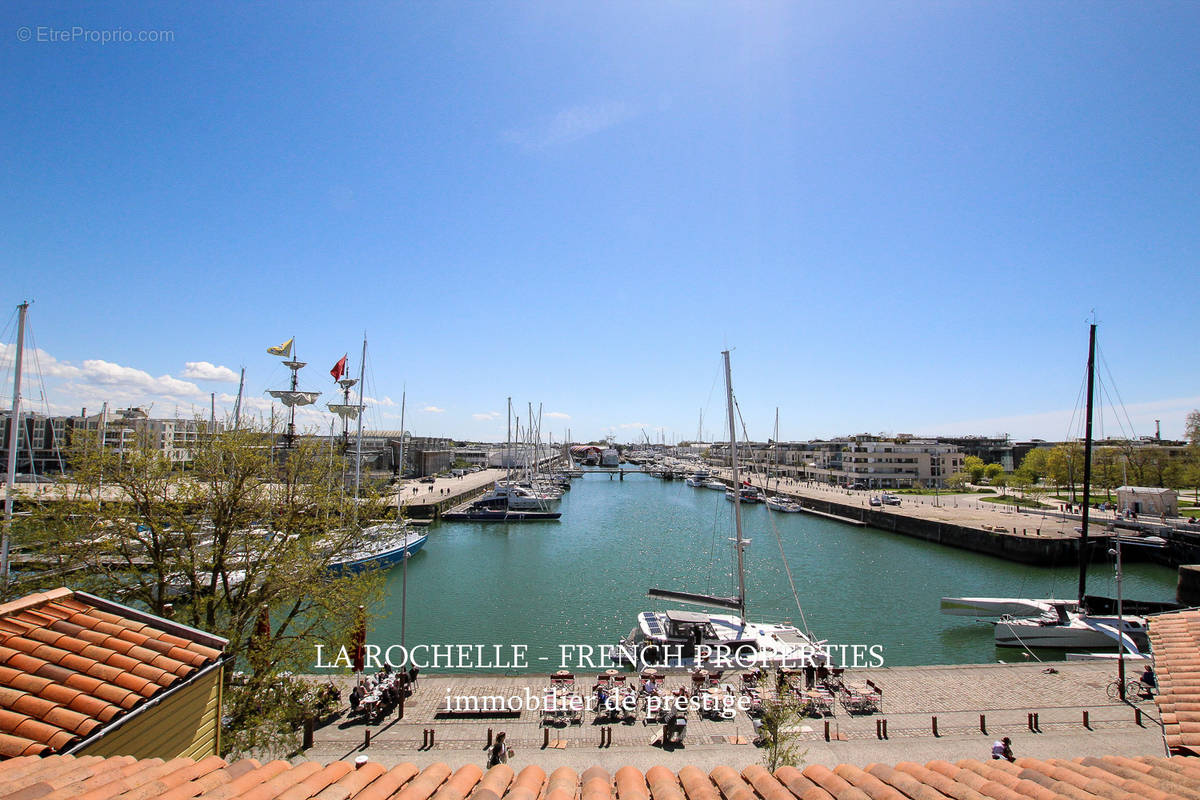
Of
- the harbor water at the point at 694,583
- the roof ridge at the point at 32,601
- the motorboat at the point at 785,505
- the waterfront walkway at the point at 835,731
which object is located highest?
the roof ridge at the point at 32,601

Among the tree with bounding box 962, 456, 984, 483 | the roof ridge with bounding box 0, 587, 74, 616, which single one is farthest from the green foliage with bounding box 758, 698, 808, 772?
the tree with bounding box 962, 456, 984, 483

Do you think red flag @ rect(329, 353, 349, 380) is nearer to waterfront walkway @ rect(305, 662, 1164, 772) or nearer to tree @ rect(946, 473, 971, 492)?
waterfront walkway @ rect(305, 662, 1164, 772)

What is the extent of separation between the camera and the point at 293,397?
49.5 meters

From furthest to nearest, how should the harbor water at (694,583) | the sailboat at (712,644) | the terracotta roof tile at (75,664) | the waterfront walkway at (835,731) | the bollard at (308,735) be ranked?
the harbor water at (694,583) → the sailboat at (712,644) → the bollard at (308,735) → the waterfront walkway at (835,731) → the terracotta roof tile at (75,664)

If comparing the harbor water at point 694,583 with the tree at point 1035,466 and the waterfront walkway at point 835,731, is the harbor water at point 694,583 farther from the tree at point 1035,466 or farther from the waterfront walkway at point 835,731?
the tree at point 1035,466

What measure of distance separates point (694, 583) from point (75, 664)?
1190 inches

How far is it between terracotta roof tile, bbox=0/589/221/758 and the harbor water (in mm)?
6152

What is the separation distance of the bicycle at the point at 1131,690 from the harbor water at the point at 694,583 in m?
5.51

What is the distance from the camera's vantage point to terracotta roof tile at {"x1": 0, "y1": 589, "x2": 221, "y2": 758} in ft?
15.9

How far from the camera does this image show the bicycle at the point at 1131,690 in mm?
15352

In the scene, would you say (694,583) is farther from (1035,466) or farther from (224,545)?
(1035,466)

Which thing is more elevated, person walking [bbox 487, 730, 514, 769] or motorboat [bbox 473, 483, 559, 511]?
person walking [bbox 487, 730, 514, 769]

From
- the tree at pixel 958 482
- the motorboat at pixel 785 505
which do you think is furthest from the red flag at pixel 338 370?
the tree at pixel 958 482

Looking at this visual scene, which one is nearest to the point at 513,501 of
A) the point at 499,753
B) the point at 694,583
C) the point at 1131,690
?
the point at 694,583
